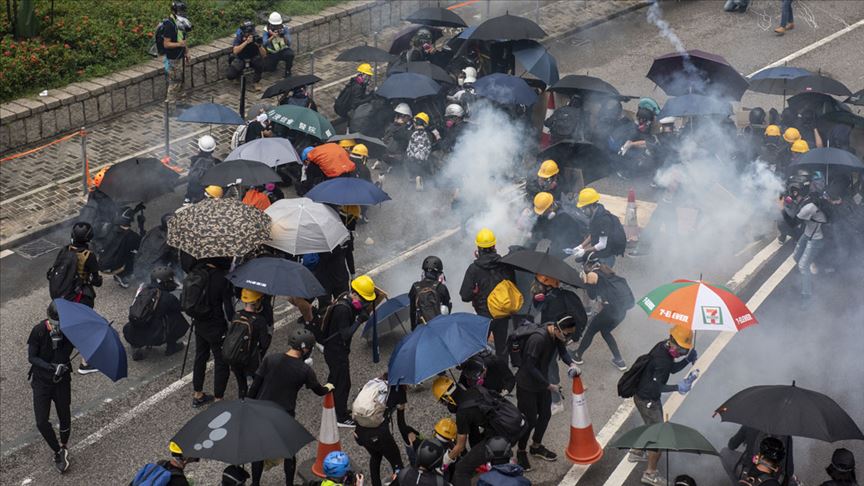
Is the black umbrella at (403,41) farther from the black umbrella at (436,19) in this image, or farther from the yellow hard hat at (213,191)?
the yellow hard hat at (213,191)

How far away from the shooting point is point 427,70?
17.4 metres

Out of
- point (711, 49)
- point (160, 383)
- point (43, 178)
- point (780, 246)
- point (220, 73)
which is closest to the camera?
point (160, 383)

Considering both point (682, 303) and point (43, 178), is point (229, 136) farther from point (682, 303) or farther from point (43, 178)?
point (682, 303)

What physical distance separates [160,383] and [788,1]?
15.7m

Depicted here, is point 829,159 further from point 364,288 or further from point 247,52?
point 247,52

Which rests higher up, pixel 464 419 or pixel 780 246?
pixel 464 419

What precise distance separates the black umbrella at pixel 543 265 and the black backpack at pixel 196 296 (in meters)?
2.97

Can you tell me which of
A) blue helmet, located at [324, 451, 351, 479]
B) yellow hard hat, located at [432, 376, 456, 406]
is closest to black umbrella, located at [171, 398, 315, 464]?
blue helmet, located at [324, 451, 351, 479]

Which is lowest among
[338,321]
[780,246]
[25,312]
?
[25,312]

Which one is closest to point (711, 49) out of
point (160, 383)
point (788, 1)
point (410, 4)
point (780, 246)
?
point (788, 1)

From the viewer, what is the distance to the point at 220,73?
19.7 metres

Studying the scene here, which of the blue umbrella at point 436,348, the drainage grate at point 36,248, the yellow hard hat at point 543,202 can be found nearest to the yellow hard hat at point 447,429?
the blue umbrella at point 436,348

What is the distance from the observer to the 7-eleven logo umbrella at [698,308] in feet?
33.7

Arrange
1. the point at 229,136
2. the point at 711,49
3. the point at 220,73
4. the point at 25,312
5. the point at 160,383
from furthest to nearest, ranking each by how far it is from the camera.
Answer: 1. the point at 711,49
2. the point at 220,73
3. the point at 229,136
4. the point at 25,312
5. the point at 160,383
